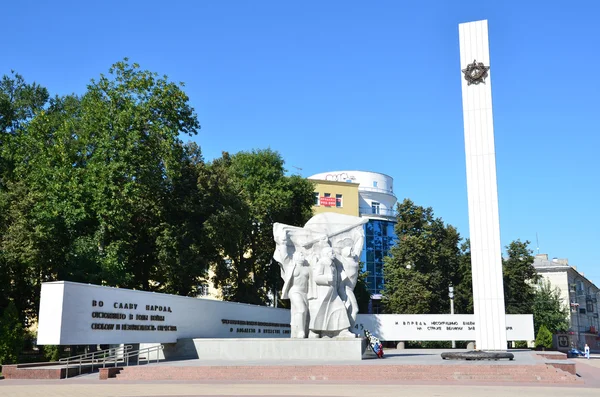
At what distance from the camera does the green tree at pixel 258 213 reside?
131 feet

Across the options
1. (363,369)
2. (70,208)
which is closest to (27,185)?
(70,208)

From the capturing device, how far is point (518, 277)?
144ft

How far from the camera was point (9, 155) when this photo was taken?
102 feet

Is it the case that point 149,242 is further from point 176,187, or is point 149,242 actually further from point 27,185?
point 27,185

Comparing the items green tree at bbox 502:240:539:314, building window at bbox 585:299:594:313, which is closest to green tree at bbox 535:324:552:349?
green tree at bbox 502:240:539:314

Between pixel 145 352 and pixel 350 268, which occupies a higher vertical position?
pixel 350 268

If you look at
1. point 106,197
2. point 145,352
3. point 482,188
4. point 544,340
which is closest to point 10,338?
point 145,352

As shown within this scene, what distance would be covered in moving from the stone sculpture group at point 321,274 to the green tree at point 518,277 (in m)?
20.6

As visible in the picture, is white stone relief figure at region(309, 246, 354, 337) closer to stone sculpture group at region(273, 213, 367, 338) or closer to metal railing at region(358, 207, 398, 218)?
stone sculpture group at region(273, 213, 367, 338)

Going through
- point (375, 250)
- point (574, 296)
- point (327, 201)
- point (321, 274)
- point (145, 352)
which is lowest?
point (145, 352)

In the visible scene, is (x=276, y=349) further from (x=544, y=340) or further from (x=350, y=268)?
(x=544, y=340)

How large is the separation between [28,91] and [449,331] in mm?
29288

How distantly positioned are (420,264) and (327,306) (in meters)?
20.4

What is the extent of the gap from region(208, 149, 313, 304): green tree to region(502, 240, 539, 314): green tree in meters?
15.0
